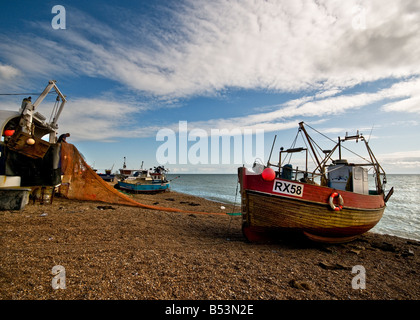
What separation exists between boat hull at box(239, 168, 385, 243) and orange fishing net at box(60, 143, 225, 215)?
9.52 meters

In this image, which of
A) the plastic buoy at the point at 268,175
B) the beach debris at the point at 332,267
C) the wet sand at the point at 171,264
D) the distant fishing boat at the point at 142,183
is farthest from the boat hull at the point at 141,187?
the beach debris at the point at 332,267

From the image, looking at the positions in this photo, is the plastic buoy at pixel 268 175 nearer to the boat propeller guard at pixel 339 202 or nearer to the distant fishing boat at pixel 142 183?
the boat propeller guard at pixel 339 202

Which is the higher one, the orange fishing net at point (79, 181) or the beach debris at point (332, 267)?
the orange fishing net at point (79, 181)

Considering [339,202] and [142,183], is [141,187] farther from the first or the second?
[339,202]

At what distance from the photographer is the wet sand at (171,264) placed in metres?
4.04

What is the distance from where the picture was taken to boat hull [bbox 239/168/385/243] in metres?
7.77

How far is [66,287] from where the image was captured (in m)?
3.81

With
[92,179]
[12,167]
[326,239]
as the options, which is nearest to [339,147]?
[326,239]

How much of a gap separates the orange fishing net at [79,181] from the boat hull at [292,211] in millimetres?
9520

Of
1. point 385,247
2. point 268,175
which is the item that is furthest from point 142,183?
point 385,247

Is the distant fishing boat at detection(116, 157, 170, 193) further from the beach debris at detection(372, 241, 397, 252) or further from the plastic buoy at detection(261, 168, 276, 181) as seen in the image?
the beach debris at detection(372, 241, 397, 252)

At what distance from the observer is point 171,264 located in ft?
17.5

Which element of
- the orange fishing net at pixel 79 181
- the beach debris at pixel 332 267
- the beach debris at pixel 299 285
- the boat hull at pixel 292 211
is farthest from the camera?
the orange fishing net at pixel 79 181

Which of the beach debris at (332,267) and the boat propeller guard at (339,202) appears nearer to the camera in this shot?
the beach debris at (332,267)
